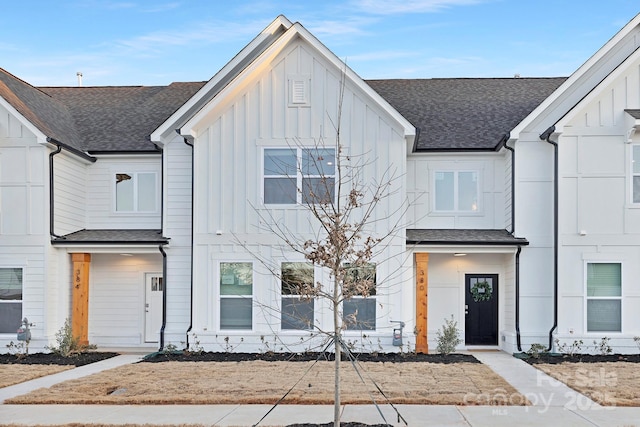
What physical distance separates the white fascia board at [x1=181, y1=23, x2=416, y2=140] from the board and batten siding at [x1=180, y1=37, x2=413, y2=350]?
0.53ft

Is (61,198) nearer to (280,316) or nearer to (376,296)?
(280,316)

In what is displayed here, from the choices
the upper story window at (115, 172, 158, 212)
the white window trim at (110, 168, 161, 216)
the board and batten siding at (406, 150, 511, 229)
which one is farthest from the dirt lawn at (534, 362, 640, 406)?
the upper story window at (115, 172, 158, 212)

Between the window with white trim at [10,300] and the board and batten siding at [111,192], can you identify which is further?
the board and batten siding at [111,192]

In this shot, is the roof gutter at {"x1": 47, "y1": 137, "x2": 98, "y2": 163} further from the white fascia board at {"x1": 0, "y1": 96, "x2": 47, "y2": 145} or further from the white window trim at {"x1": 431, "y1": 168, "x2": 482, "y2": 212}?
the white window trim at {"x1": 431, "y1": 168, "x2": 482, "y2": 212}

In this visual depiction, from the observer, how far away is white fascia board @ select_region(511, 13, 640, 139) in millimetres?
17078

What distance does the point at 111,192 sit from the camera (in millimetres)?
19469

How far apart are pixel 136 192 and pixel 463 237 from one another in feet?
29.3

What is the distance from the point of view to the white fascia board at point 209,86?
1755cm

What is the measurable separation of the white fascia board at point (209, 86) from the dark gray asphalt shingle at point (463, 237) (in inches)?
245

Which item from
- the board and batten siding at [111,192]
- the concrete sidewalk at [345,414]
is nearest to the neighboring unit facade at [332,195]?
the board and batten siding at [111,192]

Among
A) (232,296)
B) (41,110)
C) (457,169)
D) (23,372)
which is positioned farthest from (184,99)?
(23,372)

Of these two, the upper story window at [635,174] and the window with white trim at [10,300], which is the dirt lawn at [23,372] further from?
the upper story window at [635,174]

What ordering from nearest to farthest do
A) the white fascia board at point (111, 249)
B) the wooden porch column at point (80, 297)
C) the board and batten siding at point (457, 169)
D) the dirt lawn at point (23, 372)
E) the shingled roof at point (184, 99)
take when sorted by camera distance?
the dirt lawn at point (23, 372) → the white fascia board at point (111, 249) → the wooden porch column at point (80, 297) → the board and batten siding at point (457, 169) → the shingled roof at point (184, 99)

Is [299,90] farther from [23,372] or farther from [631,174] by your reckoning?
[23,372]
